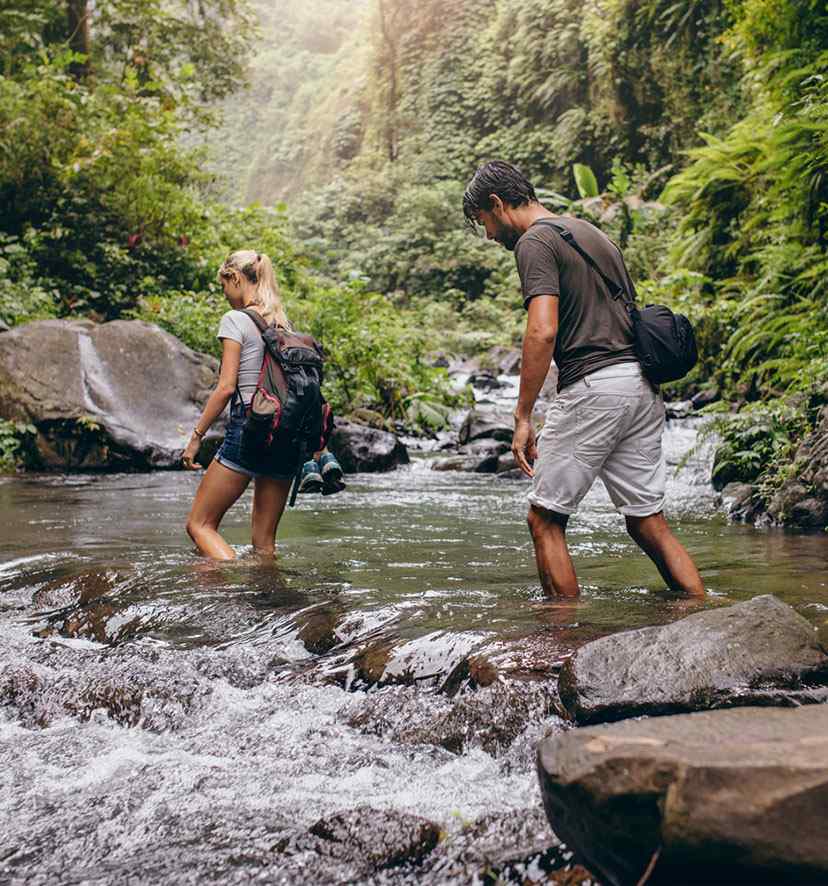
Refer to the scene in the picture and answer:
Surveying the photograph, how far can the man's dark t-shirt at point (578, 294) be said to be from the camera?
4.16 m

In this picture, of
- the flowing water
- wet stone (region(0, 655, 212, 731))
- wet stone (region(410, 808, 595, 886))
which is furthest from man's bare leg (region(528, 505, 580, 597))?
wet stone (region(410, 808, 595, 886))

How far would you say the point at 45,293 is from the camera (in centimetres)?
1481

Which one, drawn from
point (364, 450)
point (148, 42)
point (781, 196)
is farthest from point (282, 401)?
point (148, 42)

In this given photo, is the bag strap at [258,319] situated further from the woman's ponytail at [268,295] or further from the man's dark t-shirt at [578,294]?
the man's dark t-shirt at [578,294]

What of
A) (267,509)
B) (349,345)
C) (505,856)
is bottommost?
(505,856)

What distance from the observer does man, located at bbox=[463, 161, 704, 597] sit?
165 inches

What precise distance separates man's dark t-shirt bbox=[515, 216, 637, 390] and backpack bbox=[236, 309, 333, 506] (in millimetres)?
1686

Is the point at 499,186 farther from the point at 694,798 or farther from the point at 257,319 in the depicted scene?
the point at 694,798

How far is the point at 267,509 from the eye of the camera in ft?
19.4

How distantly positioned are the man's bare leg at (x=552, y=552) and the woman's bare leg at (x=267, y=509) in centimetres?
187

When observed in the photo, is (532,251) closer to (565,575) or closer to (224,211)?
(565,575)

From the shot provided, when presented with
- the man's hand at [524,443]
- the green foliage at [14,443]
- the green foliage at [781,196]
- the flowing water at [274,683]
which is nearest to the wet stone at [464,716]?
the flowing water at [274,683]

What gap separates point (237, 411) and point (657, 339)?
2.50 m

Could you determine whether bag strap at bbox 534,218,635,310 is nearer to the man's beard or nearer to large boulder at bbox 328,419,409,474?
the man's beard
